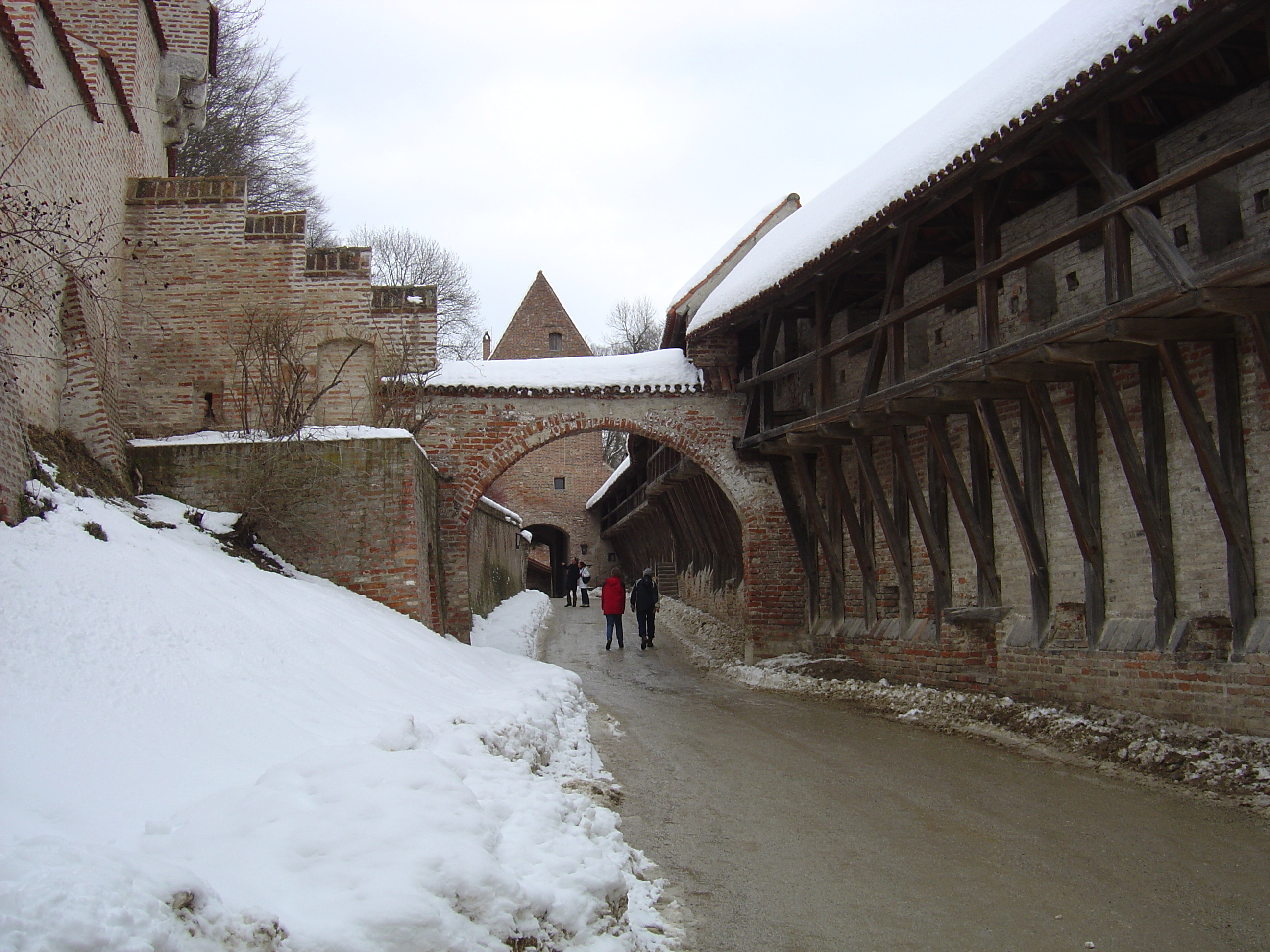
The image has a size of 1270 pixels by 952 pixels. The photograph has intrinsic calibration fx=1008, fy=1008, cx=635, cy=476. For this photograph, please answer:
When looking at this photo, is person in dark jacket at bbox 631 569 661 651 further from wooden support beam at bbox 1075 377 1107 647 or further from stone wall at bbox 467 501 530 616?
wooden support beam at bbox 1075 377 1107 647

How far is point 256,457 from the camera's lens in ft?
33.1

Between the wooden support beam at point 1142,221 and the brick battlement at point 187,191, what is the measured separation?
33.6ft

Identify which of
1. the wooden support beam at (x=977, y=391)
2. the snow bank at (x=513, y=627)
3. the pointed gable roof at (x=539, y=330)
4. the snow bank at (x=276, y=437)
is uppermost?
the pointed gable roof at (x=539, y=330)

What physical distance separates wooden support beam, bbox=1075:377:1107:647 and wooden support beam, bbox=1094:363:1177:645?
0.61m

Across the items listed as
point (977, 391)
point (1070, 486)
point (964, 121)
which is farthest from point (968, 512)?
point (964, 121)

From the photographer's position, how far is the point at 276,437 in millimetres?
10227

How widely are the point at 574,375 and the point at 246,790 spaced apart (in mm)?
11832

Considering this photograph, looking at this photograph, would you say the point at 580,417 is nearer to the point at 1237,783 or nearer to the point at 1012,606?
the point at 1012,606

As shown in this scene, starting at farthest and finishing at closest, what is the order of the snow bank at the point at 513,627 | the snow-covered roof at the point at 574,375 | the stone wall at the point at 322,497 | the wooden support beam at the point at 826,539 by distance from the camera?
the snow bank at the point at 513,627 < the snow-covered roof at the point at 574,375 < the wooden support beam at the point at 826,539 < the stone wall at the point at 322,497

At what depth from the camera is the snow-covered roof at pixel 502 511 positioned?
66.8 feet

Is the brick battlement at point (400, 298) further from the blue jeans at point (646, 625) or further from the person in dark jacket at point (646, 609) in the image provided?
the blue jeans at point (646, 625)

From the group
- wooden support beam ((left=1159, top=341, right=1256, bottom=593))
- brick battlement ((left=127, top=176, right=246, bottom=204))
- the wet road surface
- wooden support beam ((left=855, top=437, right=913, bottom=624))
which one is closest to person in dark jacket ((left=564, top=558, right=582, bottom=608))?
brick battlement ((left=127, top=176, right=246, bottom=204))

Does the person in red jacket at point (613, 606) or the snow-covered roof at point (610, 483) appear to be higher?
the snow-covered roof at point (610, 483)

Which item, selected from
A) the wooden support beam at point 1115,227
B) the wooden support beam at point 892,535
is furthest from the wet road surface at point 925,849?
the wooden support beam at point 1115,227
